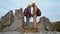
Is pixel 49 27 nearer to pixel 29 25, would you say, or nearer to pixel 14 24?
pixel 29 25

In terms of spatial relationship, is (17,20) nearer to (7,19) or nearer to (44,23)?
(44,23)

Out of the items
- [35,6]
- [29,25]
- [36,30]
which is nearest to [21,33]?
[36,30]

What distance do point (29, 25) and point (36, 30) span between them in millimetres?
2763

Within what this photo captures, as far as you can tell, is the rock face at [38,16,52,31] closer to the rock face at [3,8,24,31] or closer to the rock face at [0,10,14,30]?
the rock face at [3,8,24,31]

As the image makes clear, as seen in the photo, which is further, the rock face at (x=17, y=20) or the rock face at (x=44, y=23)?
the rock face at (x=44, y=23)

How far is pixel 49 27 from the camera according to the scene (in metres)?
16.4

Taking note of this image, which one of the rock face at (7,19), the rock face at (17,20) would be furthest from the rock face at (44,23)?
the rock face at (7,19)

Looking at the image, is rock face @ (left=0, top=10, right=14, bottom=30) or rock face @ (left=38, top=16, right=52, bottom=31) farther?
rock face @ (left=0, top=10, right=14, bottom=30)

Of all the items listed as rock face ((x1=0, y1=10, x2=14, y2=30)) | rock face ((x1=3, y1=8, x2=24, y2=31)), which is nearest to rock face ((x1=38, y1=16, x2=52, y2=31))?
rock face ((x1=3, y1=8, x2=24, y2=31))

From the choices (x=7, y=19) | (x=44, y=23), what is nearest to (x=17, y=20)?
(x=44, y=23)

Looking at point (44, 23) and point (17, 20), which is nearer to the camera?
point (17, 20)

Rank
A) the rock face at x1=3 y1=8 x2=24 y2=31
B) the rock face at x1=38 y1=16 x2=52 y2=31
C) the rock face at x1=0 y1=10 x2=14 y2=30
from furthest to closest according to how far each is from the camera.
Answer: the rock face at x1=0 y1=10 x2=14 y2=30 → the rock face at x1=38 y1=16 x2=52 y2=31 → the rock face at x1=3 y1=8 x2=24 y2=31

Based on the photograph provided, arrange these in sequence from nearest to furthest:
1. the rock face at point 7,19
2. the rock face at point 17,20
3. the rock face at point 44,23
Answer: the rock face at point 17,20 < the rock face at point 44,23 < the rock face at point 7,19

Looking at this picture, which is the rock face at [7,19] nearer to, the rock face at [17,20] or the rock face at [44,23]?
the rock face at [17,20]
